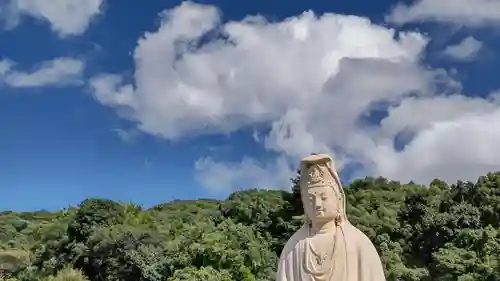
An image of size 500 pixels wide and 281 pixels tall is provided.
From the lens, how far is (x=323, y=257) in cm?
717

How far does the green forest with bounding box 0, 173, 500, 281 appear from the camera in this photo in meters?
25.0

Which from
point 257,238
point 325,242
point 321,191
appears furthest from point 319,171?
point 257,238

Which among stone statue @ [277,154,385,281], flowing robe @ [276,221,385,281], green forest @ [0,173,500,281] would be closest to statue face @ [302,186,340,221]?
stone statue @ [277,154,385,281]

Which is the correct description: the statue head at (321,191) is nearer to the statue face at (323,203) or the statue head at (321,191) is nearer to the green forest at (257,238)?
the statue face at (323,203)

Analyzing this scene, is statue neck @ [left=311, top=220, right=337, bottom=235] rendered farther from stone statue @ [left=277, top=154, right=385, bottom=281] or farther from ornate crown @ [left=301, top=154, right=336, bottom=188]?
ornate crown @ [left=301, top=154, right=336, bottom=188]

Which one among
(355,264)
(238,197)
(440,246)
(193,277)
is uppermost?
(238,197)

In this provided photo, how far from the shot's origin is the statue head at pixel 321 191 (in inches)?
286

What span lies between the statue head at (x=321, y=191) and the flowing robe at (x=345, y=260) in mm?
170

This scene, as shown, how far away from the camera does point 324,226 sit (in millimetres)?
7316

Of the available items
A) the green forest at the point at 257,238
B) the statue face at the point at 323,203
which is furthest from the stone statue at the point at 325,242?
the green forest at the point at 257,238

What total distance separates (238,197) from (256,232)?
8.58 m

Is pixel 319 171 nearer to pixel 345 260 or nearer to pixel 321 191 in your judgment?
pixel 321 191

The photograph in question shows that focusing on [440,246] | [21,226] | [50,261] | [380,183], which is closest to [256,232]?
[440,246]

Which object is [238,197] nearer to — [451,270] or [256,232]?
[256,232]
